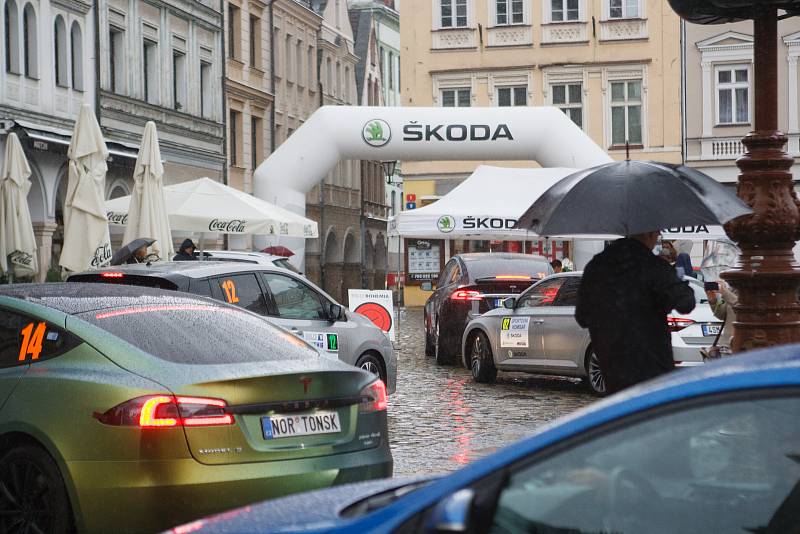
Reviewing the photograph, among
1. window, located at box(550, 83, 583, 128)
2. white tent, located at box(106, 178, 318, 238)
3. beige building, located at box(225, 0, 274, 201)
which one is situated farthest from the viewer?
window, located at box(550, 83, 583, 128)

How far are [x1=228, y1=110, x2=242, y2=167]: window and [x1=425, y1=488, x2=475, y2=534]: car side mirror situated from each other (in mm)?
42902

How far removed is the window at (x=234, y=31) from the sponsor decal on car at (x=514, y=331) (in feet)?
96.0

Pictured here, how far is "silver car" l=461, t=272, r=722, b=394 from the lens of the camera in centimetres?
1688

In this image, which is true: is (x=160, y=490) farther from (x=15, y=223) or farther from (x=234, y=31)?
(x=234, y=31)

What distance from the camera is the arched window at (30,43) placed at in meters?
30.2

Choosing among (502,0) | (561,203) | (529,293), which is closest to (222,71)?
(502,0)

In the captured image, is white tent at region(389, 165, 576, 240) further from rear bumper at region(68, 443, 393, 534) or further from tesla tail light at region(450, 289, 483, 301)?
rear bumper at region(68, 443, 393, 534)

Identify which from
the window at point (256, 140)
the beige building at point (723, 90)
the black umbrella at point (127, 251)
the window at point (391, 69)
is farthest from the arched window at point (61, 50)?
the window at point (391, 69)

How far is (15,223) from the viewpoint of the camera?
71.7ft

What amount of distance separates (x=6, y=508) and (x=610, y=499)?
454cm

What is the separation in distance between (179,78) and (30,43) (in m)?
10.3

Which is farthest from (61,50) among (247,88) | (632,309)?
(632,309)

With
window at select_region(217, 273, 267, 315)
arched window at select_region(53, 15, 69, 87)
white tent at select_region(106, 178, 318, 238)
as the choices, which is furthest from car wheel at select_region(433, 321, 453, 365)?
arched window at select_region(53, 15, 69, 87)

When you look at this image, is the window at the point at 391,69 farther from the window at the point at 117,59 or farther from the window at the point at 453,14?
the window at the point at 117,59
